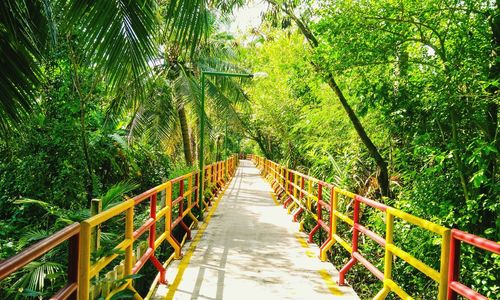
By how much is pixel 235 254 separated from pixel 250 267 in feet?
2.80

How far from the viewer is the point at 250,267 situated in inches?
252

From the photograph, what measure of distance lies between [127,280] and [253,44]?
15958mm

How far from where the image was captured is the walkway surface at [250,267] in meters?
5.24

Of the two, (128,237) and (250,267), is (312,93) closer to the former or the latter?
(250,267)

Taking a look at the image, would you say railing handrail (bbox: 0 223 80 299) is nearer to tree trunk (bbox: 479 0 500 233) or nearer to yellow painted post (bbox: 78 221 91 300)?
yellow painted post (bbox: 78 221 91 300)

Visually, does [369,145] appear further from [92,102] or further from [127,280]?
[127,280]

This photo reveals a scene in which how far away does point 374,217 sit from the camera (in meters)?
8.05

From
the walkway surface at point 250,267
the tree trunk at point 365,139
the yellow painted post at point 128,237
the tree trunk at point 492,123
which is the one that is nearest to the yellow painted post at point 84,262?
the yellow painted post at point 128,237

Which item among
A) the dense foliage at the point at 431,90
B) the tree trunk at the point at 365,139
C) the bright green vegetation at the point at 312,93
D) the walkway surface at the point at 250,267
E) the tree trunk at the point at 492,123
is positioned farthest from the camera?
the tree trunk at the point at 365,139

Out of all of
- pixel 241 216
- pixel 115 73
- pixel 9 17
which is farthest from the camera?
pixel 241 216

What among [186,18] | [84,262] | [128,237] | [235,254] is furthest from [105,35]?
[235,254]

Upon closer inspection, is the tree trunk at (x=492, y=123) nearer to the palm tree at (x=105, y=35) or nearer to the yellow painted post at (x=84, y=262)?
A: the palm tree at (x=105, y=35)

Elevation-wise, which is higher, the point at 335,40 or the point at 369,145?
the point at 335,40

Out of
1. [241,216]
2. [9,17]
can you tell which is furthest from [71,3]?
[241,216]
